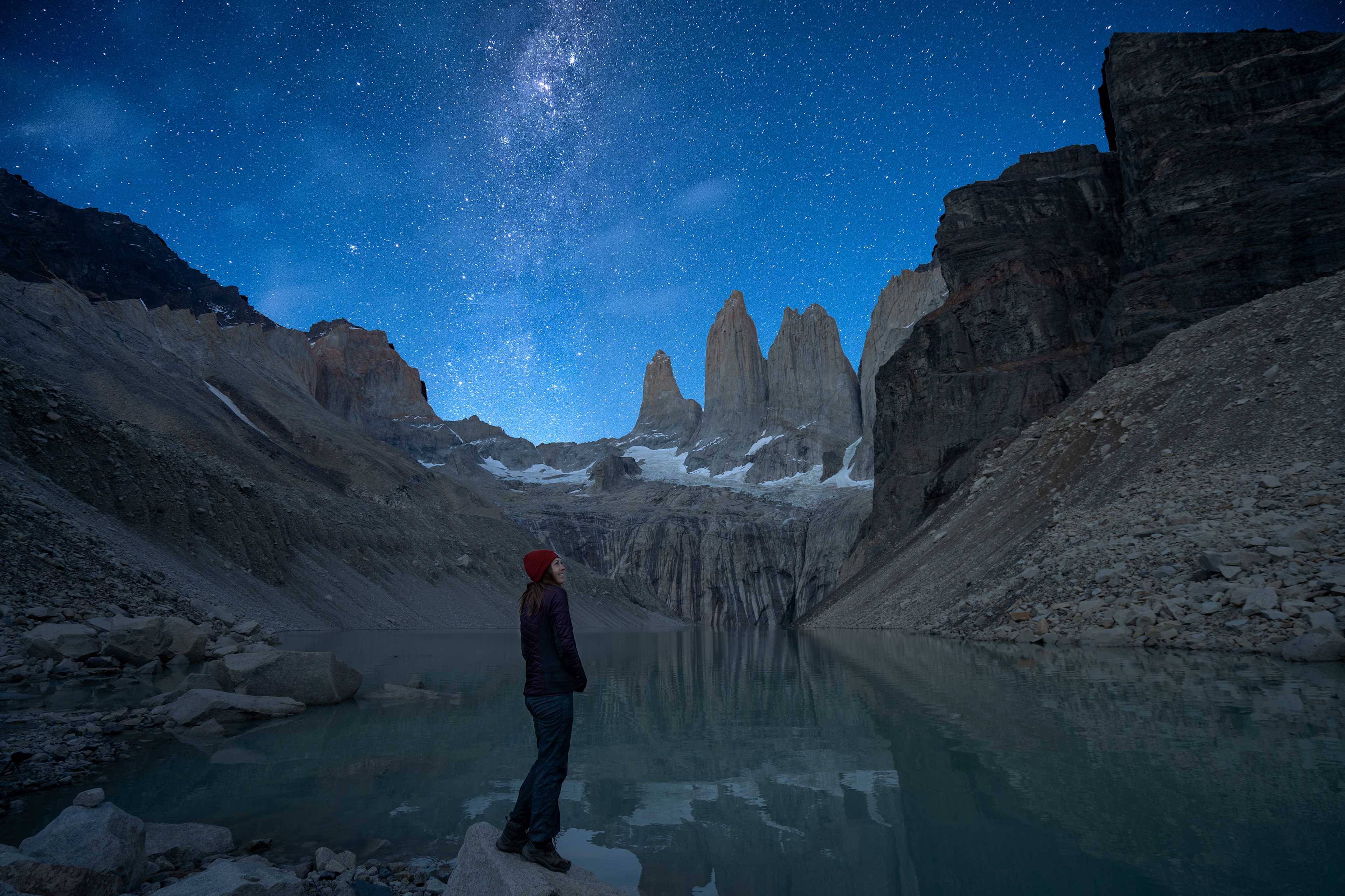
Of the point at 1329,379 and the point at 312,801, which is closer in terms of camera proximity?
the point at 312,801

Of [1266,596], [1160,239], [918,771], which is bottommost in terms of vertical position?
[918,771]

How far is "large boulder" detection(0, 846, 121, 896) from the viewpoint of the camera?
3.63 meters

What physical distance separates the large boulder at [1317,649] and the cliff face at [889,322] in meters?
99.2

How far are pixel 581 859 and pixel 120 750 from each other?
21.0 feet

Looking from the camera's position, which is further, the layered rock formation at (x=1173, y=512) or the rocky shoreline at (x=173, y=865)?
the layered rock formation at (x=1173, y=512)

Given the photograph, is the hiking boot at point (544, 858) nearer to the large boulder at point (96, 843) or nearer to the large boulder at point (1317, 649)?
the large boulder at point (96, 843)

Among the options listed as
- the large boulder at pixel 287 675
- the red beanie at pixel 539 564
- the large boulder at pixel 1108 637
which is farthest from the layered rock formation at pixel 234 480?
the large boulder at pixel 1108 637

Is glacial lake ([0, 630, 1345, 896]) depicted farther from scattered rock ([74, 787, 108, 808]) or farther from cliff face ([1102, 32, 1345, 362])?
cliff face ([1102, 32, 1345, 362])

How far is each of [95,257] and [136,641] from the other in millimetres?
89718

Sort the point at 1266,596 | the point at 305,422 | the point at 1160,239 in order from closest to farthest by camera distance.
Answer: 1. the point at 1266,596
2. the point at 1160,239
3. the point at 305,422

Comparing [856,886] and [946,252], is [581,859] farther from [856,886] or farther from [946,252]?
[946,252]

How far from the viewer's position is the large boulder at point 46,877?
11.9ft

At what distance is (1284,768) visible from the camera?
5715mm

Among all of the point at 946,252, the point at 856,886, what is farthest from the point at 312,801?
the point at 946,252
